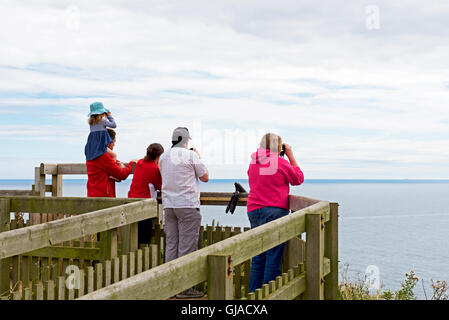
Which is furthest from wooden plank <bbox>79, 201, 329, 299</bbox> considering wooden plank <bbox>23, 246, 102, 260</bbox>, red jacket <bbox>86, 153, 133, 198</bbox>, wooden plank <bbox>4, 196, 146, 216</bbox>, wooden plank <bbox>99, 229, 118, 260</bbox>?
red jacket <bbox>86, 153, 133, 198</bbox>

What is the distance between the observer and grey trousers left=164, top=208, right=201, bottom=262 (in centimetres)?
650

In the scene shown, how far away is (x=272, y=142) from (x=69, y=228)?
7.21 feet

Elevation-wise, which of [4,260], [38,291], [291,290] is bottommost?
[4,260]

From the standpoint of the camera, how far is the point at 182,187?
6.41 m

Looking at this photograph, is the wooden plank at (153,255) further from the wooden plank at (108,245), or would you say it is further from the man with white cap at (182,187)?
the man with white cap at (182,187)

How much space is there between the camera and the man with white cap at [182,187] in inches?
253

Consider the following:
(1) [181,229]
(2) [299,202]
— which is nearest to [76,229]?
(1) [181,229]

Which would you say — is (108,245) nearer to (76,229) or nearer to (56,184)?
(76,229)

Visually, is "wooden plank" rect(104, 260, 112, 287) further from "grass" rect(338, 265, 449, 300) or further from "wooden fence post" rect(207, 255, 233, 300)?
"grass" rect(338, 265, 449, 300)

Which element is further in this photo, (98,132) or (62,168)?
(62,168)

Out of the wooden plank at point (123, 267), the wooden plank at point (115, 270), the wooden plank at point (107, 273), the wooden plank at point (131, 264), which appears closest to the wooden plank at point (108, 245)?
the wooden plank at point (131, 264)

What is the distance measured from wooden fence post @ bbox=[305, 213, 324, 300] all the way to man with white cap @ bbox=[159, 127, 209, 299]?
→ 1.77 m

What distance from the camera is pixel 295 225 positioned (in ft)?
15.3

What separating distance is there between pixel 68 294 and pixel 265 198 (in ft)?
7.90
